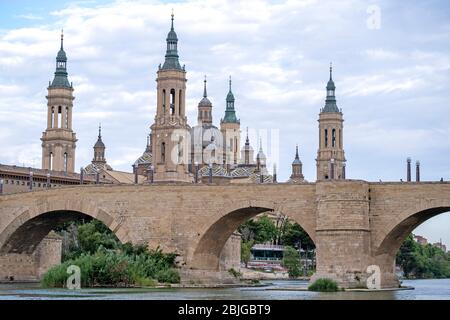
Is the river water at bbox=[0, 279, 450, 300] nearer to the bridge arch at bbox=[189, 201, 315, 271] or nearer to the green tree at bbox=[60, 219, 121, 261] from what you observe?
the bridge arch at bbox=[189, 201, 315, 271]

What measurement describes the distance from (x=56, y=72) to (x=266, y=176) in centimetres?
2986

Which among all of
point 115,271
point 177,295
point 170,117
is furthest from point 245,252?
point 177,295

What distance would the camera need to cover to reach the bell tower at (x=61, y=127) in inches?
4031

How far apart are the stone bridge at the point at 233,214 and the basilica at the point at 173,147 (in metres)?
16.0

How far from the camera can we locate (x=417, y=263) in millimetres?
85188

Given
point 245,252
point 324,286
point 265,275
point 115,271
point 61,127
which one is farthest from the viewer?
point 61,127

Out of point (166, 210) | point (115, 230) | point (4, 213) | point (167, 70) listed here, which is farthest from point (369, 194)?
point (167, 70)

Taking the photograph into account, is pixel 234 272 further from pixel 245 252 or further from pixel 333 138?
pixel 333 138

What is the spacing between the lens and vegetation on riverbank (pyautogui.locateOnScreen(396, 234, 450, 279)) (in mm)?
83125

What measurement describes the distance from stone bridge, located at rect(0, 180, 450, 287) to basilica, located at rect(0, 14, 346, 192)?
16.0 meters

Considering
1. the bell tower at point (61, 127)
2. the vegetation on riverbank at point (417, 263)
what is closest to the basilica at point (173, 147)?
the bell tower at point (61, 127)

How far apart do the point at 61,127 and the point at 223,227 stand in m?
63.6
